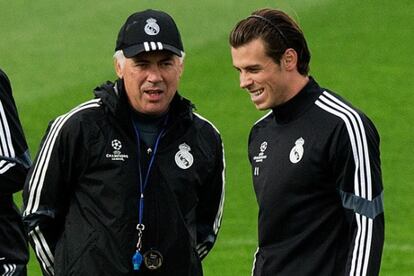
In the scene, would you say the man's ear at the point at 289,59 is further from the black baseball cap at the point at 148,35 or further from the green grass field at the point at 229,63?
the green grass field at the point at 229,63

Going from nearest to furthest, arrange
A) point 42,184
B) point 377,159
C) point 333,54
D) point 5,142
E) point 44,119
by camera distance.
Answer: point 377,159
point 42,184
point 5,142
point 44,119
point 333,54

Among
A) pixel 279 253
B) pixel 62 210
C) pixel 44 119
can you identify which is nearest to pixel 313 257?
pixel 279 253

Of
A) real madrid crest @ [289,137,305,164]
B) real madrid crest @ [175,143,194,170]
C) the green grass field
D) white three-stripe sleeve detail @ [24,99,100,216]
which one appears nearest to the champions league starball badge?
real madrid crest @ [175,143,194,170]

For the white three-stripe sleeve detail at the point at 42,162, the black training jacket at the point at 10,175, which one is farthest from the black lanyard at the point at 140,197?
the black training jacket at the point at 10,175

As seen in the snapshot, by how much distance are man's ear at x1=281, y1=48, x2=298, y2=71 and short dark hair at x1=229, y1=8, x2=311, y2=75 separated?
0.7 inches

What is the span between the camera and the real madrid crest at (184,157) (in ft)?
22.0

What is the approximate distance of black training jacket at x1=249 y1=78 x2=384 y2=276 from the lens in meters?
6.14

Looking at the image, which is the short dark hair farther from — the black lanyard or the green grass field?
the green grass field

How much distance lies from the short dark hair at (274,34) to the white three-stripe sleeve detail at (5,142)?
136 centimetres

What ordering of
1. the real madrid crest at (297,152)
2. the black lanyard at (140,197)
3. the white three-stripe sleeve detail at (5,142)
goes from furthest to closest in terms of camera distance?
the white three-stripe sleeve detail at (5,142), the black lanyard at (140,197), the real madrid crest at (297,152)

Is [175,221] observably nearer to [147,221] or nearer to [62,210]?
[147,221]

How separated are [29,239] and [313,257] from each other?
1.42 metres

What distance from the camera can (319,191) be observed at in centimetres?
629

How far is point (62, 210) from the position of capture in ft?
22.1
